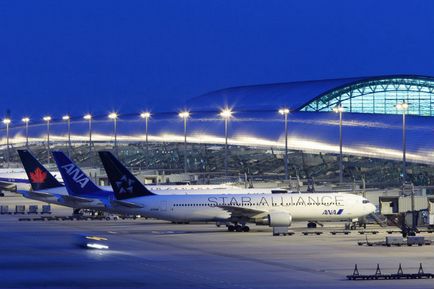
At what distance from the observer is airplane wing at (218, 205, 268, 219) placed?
85125 millimetres


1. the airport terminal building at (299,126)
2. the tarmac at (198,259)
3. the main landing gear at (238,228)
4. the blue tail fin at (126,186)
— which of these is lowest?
the tarmac at (198,259)

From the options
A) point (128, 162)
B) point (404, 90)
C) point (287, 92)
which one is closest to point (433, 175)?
point (404, 90)

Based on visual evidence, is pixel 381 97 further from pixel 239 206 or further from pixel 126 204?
pixel 126 204

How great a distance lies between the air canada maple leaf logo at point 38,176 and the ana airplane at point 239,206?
21.6 metres

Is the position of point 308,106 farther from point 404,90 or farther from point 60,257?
point 60,257

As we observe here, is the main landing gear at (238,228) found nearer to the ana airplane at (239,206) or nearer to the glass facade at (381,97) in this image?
the ana airplane at (239,206)

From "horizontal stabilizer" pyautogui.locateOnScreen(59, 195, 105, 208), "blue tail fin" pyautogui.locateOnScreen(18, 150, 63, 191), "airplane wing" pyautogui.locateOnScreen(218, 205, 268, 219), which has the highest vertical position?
"blue tail fin" pyautogui.locateOnScreen(18, 150, 63, 191)

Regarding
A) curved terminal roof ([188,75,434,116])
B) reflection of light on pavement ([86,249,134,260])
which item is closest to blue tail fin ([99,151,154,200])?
reflection of light on pavement ([86,249,134,260])

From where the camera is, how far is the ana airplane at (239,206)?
85.7m

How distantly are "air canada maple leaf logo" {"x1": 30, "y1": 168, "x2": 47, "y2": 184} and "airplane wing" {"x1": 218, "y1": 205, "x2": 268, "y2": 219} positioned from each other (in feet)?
87.1

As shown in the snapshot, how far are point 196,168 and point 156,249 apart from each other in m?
100

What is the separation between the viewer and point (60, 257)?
62656mm

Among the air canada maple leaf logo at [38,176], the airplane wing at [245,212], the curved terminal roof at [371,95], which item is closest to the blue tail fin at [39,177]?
the air canada maple leaf logo at [38,176]

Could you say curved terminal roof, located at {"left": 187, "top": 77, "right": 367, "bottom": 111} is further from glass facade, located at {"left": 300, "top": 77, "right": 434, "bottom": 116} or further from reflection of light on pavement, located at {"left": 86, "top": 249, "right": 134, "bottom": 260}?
reflection of light on pavement, located at {"left": 86, "top": 249, "right": 134, "bottom": 260}
